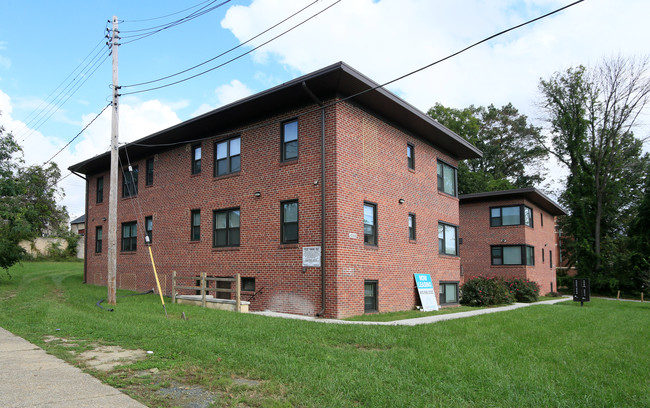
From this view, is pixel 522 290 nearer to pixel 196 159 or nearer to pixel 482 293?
pixel 482 293

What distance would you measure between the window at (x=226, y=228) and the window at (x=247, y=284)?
1.36m

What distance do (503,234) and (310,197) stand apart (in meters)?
18.2

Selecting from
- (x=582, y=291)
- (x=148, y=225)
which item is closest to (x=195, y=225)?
(x=148, y=225)

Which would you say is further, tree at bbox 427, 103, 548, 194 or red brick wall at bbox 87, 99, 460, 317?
tree at bbox 427, 103, 548, 194

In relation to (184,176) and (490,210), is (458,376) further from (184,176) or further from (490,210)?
(490,210)

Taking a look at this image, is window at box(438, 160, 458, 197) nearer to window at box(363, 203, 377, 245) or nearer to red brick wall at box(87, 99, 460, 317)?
A: red brick wall at box(87, 99, 460, 317)

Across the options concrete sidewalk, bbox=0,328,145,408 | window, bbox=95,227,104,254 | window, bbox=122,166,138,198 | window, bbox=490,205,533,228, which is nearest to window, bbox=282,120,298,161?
concrete sidewalk, bbox=0,328,145,408

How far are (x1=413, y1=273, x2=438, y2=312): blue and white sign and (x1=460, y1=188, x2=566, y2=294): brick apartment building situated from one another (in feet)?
36.2

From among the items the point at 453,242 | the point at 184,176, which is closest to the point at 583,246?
the point at 453,242

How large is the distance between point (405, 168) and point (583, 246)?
93.2 feet

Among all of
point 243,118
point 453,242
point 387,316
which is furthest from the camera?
point 453,242

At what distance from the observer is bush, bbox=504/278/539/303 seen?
80.2 feet

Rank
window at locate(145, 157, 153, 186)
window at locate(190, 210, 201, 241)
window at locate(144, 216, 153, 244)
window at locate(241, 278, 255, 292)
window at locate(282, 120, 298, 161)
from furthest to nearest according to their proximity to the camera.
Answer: window at locate(145, 157, 153, 186) < window at locate(144, 216, 153, 244) < window at locate(190, 210, 201, 241) < window at locate(241, 278, 255, 292) < window at locate(282, 120, 298, 161)

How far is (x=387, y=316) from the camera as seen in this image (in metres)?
13.9
